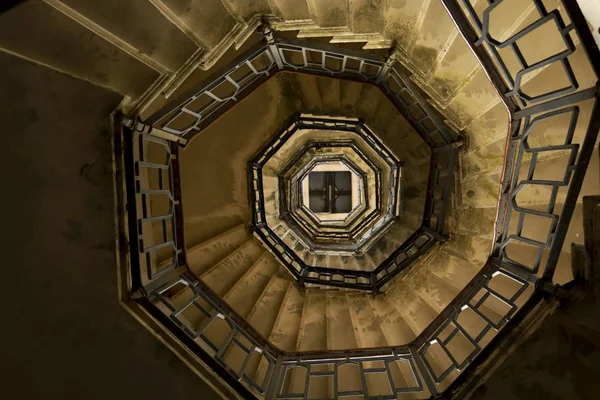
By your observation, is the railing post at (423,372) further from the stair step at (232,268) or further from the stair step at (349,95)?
the stair step at (349,95)

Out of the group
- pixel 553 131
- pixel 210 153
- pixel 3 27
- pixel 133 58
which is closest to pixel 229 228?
pixel 210 153

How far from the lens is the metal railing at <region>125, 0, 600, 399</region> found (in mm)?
3266

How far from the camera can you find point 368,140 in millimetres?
8750

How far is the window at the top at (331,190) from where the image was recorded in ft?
54.2

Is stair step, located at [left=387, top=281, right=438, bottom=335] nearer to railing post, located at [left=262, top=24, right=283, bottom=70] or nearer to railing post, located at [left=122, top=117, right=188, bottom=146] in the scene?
railing post, located at [left=262, top=24, right=283, bottom=70]

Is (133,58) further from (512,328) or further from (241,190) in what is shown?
(512,328)

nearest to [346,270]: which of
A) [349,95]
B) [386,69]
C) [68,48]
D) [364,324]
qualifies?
[364,324]

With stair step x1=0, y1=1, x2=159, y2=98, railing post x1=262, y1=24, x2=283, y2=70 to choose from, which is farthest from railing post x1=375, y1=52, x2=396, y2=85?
stair step x1=0, y1=1, x2=159, y2=98

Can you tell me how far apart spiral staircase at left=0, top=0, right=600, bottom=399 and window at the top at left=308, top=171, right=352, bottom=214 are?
24.0 ft

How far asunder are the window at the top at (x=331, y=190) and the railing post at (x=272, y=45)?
11079mm

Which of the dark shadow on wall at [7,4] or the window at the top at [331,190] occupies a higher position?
the dark shadow on wall at [7,4]

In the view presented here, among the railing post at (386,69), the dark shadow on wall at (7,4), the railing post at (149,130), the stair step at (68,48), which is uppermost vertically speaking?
the railing post at (386,69)

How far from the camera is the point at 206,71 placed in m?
4.44

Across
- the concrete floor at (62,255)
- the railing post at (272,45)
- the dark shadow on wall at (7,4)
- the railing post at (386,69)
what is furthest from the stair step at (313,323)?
the dark shadow on wall at (7,4)
